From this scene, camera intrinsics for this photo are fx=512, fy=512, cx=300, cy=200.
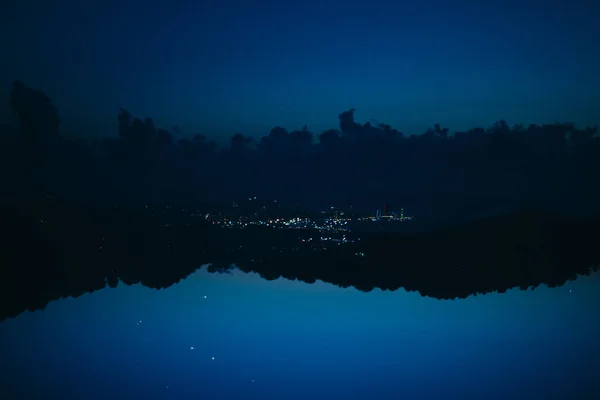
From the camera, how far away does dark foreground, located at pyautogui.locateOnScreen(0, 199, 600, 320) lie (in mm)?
17938

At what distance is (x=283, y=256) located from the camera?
26.9 m

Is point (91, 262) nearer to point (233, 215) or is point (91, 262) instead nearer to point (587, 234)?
point (587, 234)

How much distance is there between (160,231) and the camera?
37531mm

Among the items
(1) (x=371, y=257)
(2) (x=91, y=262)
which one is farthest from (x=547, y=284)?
(2) (x=91, y=262)

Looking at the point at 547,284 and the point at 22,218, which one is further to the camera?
the point at 22,218

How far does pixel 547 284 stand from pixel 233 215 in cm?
4234

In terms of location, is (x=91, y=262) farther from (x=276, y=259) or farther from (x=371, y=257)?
(x=371, y=257)

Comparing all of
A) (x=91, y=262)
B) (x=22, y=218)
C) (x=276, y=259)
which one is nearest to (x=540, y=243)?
(x=276, y=259)

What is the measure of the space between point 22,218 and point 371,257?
17.5 m

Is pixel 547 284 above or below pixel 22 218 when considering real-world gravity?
below

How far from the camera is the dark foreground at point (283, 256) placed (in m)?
17.9

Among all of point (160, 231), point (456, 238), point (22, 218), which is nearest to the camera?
point (22, 218)

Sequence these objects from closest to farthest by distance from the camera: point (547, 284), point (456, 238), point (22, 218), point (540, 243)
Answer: point (547, 284) → point (22, 218) → point (540, 243) → point (456, 238)

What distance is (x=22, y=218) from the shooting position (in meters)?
25.4
